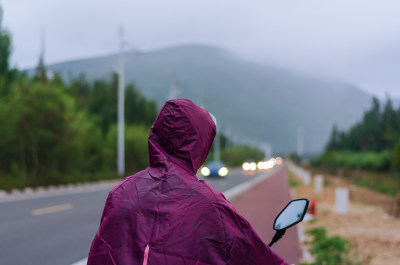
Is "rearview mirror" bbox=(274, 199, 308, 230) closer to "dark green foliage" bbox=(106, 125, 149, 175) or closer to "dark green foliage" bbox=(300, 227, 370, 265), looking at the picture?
"dark green foliage" bbox=(300, 227, 370, 265)

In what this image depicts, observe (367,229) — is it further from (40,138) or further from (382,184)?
(40,138)

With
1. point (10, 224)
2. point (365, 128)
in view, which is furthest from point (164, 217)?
point (365, 128)

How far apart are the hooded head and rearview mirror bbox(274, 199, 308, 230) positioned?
1.86 ft

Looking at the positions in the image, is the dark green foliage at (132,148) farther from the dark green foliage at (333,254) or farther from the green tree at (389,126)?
the dark green foliage at (333,254)

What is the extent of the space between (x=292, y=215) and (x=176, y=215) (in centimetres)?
68

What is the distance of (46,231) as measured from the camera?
1120cm

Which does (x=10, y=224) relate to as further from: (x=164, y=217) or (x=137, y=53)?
(x=137, y=53)

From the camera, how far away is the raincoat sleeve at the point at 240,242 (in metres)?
2.29

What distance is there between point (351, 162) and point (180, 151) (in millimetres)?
47956

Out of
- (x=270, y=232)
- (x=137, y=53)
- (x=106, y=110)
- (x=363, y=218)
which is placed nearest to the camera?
(x=270, y=232)

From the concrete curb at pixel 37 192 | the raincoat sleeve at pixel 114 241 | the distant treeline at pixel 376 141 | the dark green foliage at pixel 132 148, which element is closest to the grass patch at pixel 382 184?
the distant treeline at pixel 376 141

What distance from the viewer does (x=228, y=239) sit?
2.28m

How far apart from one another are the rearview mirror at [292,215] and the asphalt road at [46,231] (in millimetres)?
6153

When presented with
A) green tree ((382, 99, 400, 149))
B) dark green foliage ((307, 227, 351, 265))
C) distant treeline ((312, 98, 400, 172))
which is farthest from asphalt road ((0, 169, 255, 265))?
green tree ((382, 99, 400, 149))
